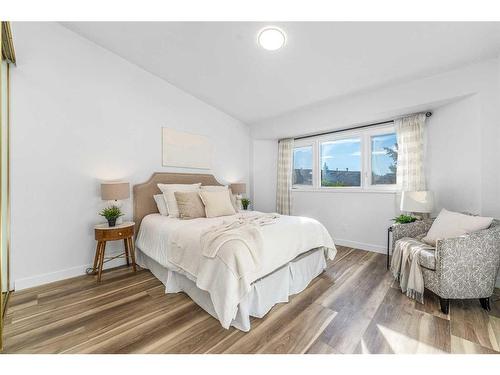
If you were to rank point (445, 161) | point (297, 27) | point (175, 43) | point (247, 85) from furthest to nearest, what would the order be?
1. point (247, 85)
2. point (445, 161)
3. point (175, 43)
4. point (297, 27)

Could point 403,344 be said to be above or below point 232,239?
below

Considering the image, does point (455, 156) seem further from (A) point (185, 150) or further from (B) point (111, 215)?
(B) point (111, 215)

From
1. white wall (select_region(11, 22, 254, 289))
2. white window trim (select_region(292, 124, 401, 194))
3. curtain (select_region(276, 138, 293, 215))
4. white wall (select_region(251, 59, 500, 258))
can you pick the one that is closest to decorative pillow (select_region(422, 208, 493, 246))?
white wall (select_region(251, 59, 500, 258))

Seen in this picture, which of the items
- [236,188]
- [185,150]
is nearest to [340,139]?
[236,188]

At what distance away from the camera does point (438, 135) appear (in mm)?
2832

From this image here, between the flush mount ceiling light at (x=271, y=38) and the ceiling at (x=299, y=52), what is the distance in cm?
6

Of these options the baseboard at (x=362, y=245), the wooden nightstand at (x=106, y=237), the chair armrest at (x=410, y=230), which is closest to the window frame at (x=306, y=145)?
the baseboard at (x=362, y=245)

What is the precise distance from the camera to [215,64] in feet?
9.25

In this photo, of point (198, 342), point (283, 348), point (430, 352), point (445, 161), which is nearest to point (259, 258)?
point (283, 348)

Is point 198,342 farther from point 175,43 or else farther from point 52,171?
point 175,43

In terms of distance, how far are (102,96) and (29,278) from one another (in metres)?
2.29

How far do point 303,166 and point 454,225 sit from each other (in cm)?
273

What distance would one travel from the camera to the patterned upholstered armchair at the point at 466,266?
180 centimetres

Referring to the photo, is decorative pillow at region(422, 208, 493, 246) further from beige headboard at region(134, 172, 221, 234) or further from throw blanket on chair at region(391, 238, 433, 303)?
beige headboard at region(134, 172, 221, 234)
